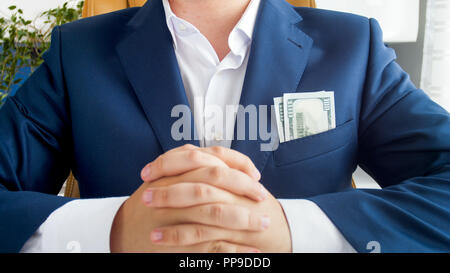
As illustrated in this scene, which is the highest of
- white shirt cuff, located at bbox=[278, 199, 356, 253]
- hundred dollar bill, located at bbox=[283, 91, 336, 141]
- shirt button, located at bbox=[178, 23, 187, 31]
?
shirt button, located at bbox=[178, 23, 187, 31]

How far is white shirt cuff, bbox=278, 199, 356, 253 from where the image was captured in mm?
450

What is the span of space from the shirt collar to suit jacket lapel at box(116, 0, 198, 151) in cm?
2

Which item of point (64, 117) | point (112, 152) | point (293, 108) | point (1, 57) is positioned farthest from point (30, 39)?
Answer: point (293, 108)

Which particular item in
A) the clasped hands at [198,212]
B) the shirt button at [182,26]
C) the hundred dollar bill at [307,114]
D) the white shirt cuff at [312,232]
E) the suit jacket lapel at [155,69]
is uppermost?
the shirt button at [182,26]

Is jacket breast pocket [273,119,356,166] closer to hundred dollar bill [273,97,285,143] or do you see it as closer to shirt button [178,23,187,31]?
hundred dollar bill [273,97,285,143]

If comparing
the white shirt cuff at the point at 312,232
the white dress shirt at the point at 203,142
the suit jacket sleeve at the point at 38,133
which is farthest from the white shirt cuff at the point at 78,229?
the white shirt cuff at the point at 312,232

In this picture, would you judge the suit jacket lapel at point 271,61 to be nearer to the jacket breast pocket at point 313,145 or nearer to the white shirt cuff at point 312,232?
the jacket breast pocket at point 313,145

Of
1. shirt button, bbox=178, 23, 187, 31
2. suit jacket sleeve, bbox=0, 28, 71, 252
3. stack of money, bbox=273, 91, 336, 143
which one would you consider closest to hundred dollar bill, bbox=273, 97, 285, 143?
stack of money, bbox=273, 91, 336, 143

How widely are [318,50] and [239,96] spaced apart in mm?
210

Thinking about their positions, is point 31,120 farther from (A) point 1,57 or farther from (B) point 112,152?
(A) point 1,57

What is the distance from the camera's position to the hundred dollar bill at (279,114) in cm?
65

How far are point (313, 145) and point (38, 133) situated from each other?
23.5 inches

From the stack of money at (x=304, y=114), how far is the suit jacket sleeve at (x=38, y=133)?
49cm

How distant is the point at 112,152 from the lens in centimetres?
66
